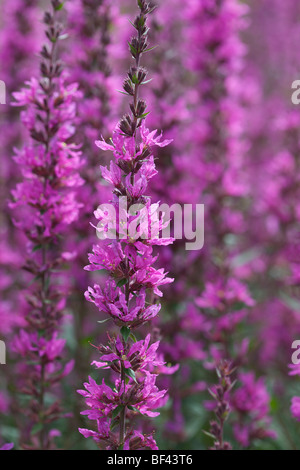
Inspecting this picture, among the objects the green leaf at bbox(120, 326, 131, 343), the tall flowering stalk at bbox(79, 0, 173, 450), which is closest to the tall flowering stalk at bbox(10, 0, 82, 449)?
the tall flowering stalk at bbox(79, 0, 173, 450)

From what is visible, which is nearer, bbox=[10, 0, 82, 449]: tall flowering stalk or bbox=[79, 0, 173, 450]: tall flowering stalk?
bbox=[79, 0, 173, 450]: tall flowering stalk

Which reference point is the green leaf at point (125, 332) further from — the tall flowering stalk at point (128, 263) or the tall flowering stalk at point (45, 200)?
the tall flowering stalk at point (45, 200)

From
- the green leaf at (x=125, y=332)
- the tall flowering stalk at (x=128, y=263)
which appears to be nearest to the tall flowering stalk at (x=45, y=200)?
the tall flowering stalk at (x=128, y=263)

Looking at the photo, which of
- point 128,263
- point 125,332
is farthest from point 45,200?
point 125,332

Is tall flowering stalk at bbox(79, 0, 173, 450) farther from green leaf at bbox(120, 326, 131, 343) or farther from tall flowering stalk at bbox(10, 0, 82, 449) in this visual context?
tall flowering stalk at bbox(10, 0, 82, 449)

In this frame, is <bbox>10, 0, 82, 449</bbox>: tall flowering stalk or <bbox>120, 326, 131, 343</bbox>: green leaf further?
<bbox>10, 0, 82, 449</bbox>: tall flowering stalk

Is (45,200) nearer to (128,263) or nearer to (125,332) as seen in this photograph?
(128,263)

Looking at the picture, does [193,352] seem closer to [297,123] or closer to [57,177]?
[57,177]

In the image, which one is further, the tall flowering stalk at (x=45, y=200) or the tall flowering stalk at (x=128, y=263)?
the tall flowering stalk at (x=45, y=200)
